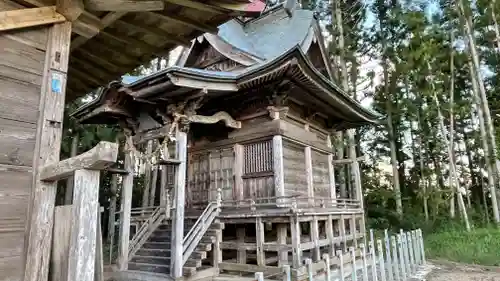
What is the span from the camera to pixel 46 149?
2021 mm

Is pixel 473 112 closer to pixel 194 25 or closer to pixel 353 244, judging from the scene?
pixel 353 244

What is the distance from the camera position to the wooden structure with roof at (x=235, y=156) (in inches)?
297

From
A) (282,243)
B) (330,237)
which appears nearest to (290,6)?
(330,237)

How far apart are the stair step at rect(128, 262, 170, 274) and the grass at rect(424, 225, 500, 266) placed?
1023 centimetres

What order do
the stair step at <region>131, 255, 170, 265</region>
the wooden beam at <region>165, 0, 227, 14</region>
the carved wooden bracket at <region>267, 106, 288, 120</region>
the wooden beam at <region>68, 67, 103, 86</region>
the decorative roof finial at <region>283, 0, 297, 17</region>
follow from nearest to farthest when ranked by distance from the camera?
the wooden beam at <region>165, 0, 227, 14</region>, the wooden beam at <region>68, 67, 103, 86</region>, the stair step at <region>131, 255, 170, 265</region>, the carved wooden bracket at <region>267, 106, 288, 120</region>, the decorative roof finial at <region>283, 0, 297, 17</region>

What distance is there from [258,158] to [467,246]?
30.0ft

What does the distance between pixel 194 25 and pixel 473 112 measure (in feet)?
73.1

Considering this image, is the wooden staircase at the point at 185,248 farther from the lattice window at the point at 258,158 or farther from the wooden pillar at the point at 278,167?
the wooden pillar at the point at 278,167

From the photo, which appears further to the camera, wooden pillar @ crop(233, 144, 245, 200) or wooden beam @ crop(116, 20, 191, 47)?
wooden pillar @ crop(233, 144, 245, 200)

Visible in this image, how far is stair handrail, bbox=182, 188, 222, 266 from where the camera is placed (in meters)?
7.44

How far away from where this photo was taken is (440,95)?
686 inches

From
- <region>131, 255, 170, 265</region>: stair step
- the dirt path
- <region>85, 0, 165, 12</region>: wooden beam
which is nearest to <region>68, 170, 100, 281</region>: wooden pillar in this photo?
<region>85, 0, 165, 12</region>: wooden beam

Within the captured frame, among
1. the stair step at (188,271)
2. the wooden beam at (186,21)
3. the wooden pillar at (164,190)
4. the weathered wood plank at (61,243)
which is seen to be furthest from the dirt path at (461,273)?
the weathered wood plank at (61,243)

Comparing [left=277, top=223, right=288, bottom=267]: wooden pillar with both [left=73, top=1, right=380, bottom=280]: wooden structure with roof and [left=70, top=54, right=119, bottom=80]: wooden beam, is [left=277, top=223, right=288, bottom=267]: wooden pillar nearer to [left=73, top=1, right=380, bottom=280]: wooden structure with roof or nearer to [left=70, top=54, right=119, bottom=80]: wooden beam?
[left=73, top=1, right=380, bottom=280]: wooden structure with roof
